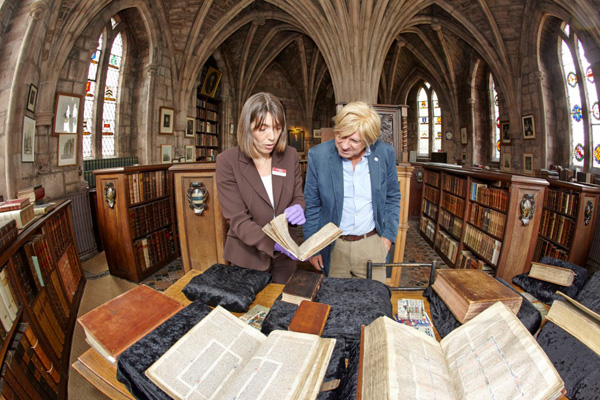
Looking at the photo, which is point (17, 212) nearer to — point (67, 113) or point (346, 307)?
point (346, 307)

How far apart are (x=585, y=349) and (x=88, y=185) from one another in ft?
25.4

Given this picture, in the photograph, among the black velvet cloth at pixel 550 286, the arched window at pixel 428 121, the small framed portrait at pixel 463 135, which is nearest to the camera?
the black velvet cloth at pixel 550 286

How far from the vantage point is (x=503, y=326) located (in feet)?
2.74

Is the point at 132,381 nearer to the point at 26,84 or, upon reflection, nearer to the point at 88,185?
the point at 26,84

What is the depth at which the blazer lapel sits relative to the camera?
5.48 ft

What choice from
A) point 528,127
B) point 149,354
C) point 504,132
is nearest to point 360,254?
point 149,354

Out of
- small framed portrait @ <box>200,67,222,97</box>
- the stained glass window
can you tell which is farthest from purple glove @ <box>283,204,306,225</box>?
the stained glass window

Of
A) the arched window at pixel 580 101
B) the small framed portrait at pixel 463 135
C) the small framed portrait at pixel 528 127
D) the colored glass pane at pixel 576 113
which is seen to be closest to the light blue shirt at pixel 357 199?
the arched window at pixel 580 101

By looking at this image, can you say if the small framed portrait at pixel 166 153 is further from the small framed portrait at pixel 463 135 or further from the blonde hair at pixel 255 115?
the small framed portrait at pixel 463 135

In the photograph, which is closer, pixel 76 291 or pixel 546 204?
pixel 76 291

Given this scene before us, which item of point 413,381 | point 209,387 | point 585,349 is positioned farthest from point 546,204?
point 209,387

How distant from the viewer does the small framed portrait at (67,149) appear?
212 inches

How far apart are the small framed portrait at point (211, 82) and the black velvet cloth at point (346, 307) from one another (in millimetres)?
11378

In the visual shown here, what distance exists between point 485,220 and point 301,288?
3605 mm
